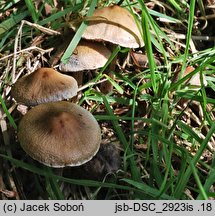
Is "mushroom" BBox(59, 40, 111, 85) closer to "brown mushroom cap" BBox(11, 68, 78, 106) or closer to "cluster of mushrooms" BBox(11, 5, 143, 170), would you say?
"cluster of mushrooms" BBox(11, 5, 143, 170)

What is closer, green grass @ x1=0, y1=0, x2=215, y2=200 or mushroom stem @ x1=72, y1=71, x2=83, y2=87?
green grass @ x1=0, y1=0, x2=215, y2=200

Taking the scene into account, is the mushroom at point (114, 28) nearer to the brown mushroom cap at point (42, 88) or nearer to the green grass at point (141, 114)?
the green grass at point (141, 114)

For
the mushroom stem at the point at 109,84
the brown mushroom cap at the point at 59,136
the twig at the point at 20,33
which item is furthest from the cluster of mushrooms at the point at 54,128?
the mushroom stem at the point at 109,84

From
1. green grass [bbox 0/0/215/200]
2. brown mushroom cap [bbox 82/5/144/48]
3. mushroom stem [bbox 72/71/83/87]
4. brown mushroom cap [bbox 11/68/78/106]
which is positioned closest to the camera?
green grass [bbox 0/0/215/200]

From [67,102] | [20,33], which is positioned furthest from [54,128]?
[20,33]

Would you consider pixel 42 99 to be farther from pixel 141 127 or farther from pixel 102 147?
pixel 141 127

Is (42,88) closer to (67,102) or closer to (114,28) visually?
(67,102)

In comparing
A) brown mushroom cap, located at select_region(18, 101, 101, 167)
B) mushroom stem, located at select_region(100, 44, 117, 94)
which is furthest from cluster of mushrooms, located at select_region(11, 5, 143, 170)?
mushroom stem, located at select_region(100, 44, 117, 94)
